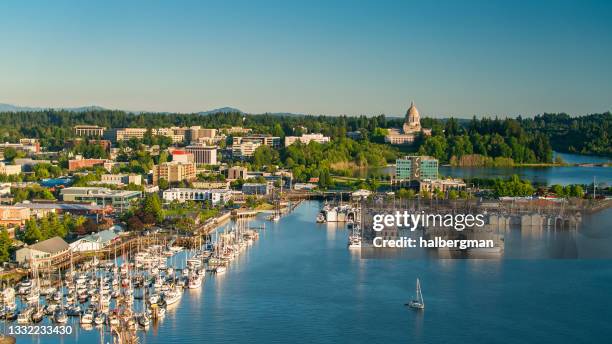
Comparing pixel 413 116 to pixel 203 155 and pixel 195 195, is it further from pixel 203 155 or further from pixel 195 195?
pixel 195 195

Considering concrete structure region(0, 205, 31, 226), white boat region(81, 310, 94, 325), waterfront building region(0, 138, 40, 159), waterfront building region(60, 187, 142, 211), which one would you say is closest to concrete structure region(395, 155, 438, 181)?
waterfront building region(60, 187, 142, 211)

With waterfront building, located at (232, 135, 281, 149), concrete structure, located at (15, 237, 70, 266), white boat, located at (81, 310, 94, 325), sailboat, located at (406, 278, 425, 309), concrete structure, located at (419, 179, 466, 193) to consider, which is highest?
waterfront building, located at (232, 135, 281, 149)

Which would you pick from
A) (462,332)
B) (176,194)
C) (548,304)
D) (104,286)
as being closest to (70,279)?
(104,286)

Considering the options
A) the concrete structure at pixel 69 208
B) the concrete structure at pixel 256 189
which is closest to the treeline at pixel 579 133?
the concrete structure at pixel 256 189

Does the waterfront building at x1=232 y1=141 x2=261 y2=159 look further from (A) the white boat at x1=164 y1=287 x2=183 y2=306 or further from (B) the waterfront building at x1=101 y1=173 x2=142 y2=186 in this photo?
(A) the white boat at x1=164 y1=287 x2=183 y2=306

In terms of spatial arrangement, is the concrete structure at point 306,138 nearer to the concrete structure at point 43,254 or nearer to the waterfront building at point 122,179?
the waterfront building at point 122,179

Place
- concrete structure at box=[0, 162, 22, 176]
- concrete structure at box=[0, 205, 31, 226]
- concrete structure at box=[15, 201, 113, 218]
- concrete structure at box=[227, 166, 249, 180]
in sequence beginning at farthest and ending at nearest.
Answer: concrete structure at box=[227, 166, 249, 180], concrete structure at box=[0, 162, 22, 176], concrete structure at box=[15, 201, 113, 218], concrete structure at box=[0, 205, 31, 226]

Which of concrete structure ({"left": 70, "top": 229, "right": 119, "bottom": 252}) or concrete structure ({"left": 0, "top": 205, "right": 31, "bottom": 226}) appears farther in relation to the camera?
concrete structure ({"left": 0, "top": 205, "right": 31, "bottom": 226})
